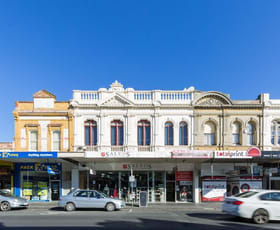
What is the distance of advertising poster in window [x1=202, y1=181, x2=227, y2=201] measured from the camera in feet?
63.4

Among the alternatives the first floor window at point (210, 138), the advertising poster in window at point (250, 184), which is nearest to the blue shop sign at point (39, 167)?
the first floor window at point (210, 138)

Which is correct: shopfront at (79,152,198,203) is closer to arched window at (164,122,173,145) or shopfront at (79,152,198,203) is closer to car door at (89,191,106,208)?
arched window at (164,122,173,145)

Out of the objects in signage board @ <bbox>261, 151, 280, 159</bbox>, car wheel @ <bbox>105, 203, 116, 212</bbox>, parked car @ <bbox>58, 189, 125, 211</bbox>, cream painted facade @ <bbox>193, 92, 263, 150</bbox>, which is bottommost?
car wheel @ <bbox>105, 203, 116, 212</bbox>

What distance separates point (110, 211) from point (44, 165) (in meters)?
8.56

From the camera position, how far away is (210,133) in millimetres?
19828

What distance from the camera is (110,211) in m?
13.8

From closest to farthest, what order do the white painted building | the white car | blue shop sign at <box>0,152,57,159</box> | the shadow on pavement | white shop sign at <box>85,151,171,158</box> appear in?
the shadow on pavement, the white car, blue shop sign at <box>0,152,57,159</box>, white shop sign at <box>85,151,171,158</box>, the white painted building

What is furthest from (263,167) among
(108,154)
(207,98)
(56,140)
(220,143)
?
(56,140)

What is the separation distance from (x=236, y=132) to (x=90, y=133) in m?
12.2

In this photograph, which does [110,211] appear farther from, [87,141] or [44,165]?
[44,165]

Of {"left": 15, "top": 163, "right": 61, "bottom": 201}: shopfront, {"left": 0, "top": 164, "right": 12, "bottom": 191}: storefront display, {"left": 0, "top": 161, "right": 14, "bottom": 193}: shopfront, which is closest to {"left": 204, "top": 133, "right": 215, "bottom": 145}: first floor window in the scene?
{"left": 15, "top": 163, "right": 61, "bottom": 201}: shopfront

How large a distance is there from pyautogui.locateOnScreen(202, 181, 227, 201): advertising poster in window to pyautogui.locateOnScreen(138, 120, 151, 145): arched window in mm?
5783

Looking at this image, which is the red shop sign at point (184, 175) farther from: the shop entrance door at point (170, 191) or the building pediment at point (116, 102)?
the building pediment at point (116, 102)

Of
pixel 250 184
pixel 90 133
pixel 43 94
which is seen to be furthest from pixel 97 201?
pixel 250 184
